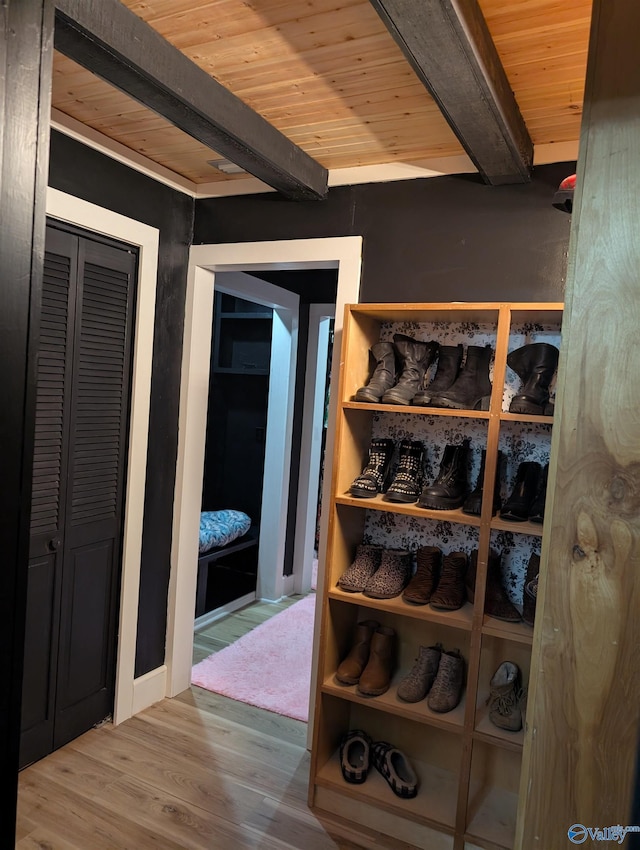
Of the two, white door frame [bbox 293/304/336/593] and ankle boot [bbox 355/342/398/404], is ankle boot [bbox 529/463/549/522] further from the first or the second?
white door frame [bbox 293/304/336/593]

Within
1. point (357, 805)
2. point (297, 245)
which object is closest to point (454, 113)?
point (297, 245)

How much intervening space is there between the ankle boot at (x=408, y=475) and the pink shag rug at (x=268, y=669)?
1.35 metres

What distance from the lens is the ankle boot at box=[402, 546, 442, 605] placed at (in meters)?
2.02

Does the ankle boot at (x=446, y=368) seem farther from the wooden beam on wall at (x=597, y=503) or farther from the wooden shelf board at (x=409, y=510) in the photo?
the wooden beam on wall at (x=597, y=503)

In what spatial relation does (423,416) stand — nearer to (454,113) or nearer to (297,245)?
(297,245)

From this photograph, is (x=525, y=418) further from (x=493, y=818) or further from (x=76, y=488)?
(x=76, y=488)

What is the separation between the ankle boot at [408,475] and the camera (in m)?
2.05

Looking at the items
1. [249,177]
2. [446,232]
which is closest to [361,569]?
[446,232]

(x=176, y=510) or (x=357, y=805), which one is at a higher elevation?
(x=176, y=510)

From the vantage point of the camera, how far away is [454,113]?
161cm

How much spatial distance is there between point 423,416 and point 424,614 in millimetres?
747

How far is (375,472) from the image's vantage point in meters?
2.16

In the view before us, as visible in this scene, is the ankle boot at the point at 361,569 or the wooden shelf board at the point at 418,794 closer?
the wooden shelf board at the point at 418,794

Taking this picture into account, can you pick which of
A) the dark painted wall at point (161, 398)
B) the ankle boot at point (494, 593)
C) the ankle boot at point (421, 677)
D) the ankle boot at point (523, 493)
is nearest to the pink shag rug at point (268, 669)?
the dark painted wall at point (161, 398)
